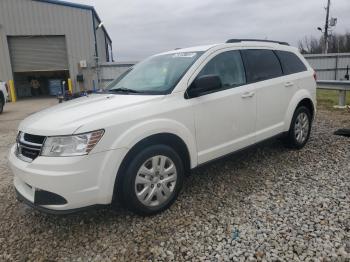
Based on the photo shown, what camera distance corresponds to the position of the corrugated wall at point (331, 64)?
23688 mm

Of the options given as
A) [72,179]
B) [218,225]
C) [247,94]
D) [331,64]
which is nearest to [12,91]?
[247,94]

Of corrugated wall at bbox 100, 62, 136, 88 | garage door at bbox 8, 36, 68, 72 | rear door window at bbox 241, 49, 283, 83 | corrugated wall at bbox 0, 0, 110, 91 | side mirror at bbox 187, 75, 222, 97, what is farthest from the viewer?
garage door at bbox 8, 36, 68, 72

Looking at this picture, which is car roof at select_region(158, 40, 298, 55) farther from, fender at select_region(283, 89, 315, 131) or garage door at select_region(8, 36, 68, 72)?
garage door at select_region(8, 36, 68, 72)

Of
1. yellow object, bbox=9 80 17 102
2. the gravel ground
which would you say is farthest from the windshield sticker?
yellow object, bbox=9 80 17 102

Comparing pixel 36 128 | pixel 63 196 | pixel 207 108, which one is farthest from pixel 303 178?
pixel 36 128

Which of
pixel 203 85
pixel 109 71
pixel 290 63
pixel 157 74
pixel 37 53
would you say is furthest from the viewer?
pixel 37 53

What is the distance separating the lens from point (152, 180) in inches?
123

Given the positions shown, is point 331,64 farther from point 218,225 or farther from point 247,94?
point 218,225

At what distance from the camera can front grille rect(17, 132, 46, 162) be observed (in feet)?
9.26

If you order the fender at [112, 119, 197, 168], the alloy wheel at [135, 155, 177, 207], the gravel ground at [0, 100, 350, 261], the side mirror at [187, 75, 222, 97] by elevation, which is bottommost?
the gravel ground at [0, 100, 350, 261]

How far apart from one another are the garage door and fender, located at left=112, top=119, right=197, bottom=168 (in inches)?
826

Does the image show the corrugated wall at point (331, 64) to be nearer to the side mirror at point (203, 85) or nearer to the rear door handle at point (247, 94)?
the rear door handle at point (247, 94)

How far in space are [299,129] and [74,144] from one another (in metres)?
3.70

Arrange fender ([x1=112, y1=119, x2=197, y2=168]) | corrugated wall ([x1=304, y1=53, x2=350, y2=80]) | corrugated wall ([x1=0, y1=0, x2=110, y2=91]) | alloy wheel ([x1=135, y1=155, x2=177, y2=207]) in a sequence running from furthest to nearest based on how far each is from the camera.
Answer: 1. corrugated wall ([x1=304, y1=53, x2=350, y2=80])
2. corrugated wall ([x1=0, y1=0, x2=110, y2=91])
3. alloy wheel ([x1=135, y1=155, x2=177, y2=207])
4. fender ([x1=112, y1=119, x2=197, y2=168])
